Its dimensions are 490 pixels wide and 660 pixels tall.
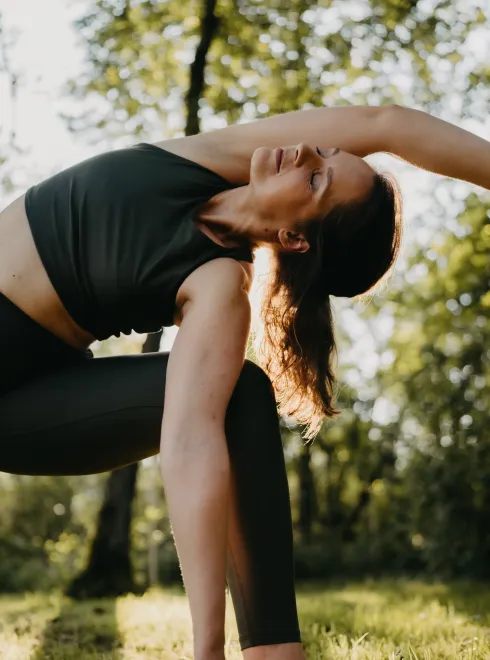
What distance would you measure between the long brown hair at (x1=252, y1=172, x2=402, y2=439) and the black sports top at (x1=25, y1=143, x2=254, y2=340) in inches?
5.8

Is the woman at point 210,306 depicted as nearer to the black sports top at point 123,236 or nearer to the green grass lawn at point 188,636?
the black sports top at point 123,236

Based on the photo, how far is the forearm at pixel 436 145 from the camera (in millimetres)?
1913

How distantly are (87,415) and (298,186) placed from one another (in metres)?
0.70

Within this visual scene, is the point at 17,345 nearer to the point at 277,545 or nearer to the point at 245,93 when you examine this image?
the point at 277,545

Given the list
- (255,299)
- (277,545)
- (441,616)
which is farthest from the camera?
(441,616)

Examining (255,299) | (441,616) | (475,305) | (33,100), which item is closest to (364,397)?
(475,305)

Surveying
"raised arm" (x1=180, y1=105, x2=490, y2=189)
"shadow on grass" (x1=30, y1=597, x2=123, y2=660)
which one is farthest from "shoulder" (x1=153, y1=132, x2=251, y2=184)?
"shadow on grass" (x1=30, y1=597, x2=123, y2=660)

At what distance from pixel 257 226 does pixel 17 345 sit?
604mm

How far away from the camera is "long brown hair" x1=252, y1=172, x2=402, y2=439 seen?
2002mm

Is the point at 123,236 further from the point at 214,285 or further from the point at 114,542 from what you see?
the point at 114,542

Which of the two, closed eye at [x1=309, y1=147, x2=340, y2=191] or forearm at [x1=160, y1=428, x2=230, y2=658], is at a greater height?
closed eye at [x1=309, y1=147, x2=340, y2=191]

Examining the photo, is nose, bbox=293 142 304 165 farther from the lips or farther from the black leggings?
the black leggings

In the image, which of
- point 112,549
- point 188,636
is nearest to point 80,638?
point 188,636

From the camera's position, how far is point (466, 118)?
908 cm
